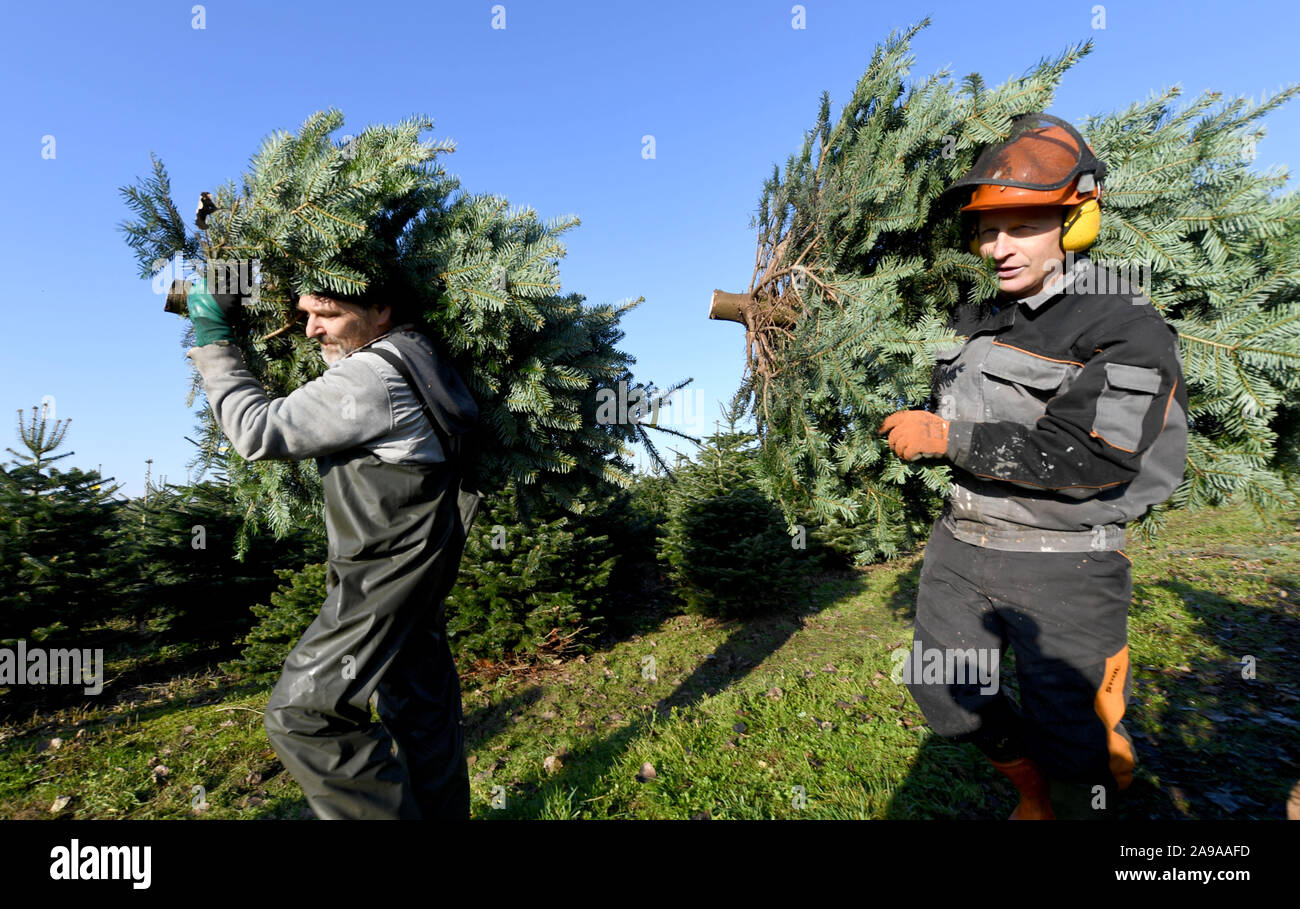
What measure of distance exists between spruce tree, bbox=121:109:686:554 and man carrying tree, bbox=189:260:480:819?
7.7 inches

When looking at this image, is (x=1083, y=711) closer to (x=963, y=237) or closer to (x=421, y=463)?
(x=963, y=237)

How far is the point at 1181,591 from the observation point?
661cm

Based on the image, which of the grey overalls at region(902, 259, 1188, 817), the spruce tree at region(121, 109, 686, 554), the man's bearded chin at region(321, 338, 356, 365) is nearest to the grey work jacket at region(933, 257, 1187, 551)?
the grey overalls at region(902, 259, 1188, 817)

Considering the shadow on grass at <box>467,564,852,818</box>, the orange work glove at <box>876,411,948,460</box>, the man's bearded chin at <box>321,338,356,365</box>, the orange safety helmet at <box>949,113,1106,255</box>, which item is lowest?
the shadow on grass at <box>467,564,852,818</box>

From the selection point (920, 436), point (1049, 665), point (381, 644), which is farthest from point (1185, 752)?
point (381, 644)

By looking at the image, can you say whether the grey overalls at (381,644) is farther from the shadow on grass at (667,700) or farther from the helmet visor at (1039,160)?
the helmet visor at (1039,160)

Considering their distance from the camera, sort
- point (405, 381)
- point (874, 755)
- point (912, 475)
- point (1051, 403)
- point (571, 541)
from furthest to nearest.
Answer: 1. point (571, 541)
2. point (874, 755)
3. point (912, 475)
4. point (405, 381)
5. point (1051, 403)

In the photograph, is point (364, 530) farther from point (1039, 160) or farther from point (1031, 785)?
point (1031, 785)

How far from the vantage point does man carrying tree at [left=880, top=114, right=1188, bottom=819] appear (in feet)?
6.64

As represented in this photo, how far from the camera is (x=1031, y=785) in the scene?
255 centimetres

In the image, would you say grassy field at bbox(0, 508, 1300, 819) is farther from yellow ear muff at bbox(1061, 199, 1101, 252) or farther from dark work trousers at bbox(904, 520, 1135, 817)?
yellow ear muff at bbox(1061, 199, 1101, 252)

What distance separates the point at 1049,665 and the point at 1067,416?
39.0 inches
